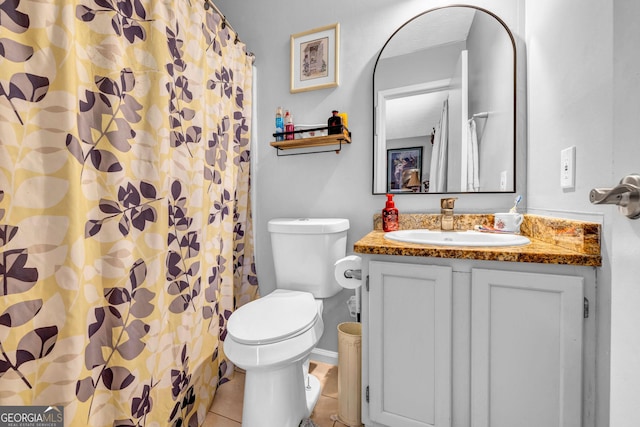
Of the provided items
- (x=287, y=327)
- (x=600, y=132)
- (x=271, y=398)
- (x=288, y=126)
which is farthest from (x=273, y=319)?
(x=600, y=132)

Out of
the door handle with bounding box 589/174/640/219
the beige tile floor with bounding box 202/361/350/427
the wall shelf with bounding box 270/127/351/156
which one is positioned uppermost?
the wall shelf with bounding box 270/127/351/156

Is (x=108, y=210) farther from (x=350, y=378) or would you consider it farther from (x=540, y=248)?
(x=540, y=248)

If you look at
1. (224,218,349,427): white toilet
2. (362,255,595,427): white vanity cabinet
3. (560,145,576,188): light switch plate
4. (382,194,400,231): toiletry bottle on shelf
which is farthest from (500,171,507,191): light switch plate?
(224,218,349,427): white toilet

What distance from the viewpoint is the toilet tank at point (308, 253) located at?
145 centimetres

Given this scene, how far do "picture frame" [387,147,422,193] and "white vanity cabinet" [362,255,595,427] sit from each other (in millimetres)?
620

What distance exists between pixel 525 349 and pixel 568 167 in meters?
0.61

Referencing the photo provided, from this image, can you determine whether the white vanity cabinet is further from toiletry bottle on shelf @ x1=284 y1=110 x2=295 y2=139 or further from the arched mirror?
toiletry bottle on shelf @ x1=284 y1=110 x2=295 y2=139

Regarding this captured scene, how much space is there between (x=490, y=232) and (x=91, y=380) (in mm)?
1606

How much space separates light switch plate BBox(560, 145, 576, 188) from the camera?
90 centimetres

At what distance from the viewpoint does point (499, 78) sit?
4.44 feet

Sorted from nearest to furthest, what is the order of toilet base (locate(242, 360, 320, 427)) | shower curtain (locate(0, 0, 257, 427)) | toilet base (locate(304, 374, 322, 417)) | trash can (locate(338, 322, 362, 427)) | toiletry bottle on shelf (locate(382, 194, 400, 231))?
1. shower curtain (locate(0, 0, 257, 427))
2. toilet base (locate(242, 360, 320, 427))
3. trash can (locate(338, 322, 362, 427))
4. toilet base (locate(304, 374, 322, 417))
5. toiletry bottle on shelf (locate(382, 194, 400, 231))

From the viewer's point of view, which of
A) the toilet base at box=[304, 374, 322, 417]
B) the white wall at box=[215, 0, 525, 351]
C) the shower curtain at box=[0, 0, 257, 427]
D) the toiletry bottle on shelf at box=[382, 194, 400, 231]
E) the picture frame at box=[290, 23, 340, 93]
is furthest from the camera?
the picture frame at box=[290, 23, 340, 93]

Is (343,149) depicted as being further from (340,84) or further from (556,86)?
(556,86)

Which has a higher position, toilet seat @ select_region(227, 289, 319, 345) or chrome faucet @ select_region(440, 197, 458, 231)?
chrome faucet @ select_region(440, 197, 458, 231)
